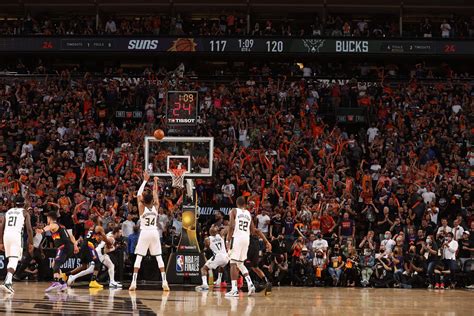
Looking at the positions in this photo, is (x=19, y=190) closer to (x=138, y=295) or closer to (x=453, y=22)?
(x=138, y=295)

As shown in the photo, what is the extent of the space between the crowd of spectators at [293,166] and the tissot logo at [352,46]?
5.51 ft

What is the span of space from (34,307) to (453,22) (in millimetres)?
29542

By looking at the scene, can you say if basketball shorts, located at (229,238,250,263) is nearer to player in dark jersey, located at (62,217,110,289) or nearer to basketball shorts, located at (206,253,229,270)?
basketball shorts, located at (206,253,229,270)

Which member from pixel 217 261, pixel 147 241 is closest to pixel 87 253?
pixel 147 241

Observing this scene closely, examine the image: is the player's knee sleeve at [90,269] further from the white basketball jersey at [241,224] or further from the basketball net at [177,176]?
the white basketball jersey at [241,224]

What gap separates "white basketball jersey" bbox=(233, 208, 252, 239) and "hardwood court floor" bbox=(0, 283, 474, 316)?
4.65 feet

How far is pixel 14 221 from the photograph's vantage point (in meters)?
19.4

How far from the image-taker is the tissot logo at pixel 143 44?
128 feet

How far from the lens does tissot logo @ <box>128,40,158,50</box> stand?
38906 mm

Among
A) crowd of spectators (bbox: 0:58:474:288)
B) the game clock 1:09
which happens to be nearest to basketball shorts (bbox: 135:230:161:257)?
crowd of spectators (bbox: 0:58:474:288)

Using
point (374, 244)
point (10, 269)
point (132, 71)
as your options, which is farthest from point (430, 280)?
point (132, 71)

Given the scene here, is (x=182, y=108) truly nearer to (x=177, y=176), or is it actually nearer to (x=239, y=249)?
(x=177, y=176)

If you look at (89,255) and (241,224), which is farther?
(89,255)

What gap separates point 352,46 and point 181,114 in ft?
52.7
